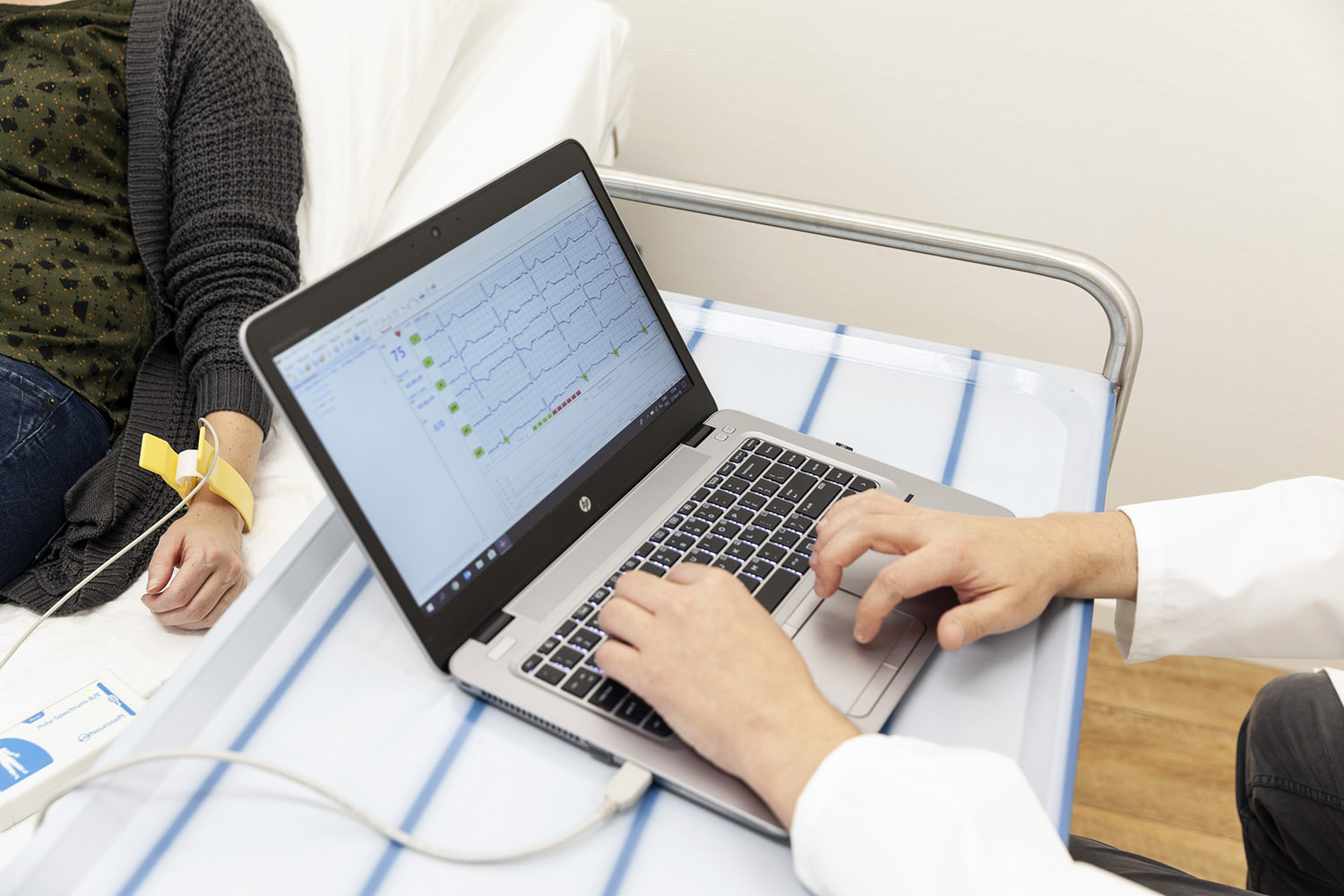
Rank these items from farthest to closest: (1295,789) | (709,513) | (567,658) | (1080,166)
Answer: (1080,166) < (1295,789) < (709,513) < (567,658)

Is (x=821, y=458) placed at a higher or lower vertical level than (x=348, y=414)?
lower

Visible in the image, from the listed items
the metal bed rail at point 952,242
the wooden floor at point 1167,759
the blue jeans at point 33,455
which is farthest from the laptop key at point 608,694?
the wooden floor at point 1167,759

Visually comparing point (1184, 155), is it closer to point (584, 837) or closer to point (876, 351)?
point (876, 351)

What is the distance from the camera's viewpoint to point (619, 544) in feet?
2.16

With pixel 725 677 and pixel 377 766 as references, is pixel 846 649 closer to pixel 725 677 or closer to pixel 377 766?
pixel 725 677

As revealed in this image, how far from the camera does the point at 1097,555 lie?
0.65 meters

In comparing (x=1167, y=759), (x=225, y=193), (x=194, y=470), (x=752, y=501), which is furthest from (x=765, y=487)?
(x=1167, y=759)

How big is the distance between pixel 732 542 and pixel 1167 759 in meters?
1.15

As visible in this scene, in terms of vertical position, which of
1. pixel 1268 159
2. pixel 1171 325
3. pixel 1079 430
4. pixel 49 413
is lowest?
pixel 1171 325

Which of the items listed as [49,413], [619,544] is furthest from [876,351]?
[49,413]

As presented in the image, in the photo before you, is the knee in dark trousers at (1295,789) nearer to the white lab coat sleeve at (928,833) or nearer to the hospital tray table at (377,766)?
the hospital tray table at (377,766)

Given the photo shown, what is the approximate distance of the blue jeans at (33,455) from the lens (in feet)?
3.26

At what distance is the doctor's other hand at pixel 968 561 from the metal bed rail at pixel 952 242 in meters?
0.19

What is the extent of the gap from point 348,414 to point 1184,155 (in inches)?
49.7
